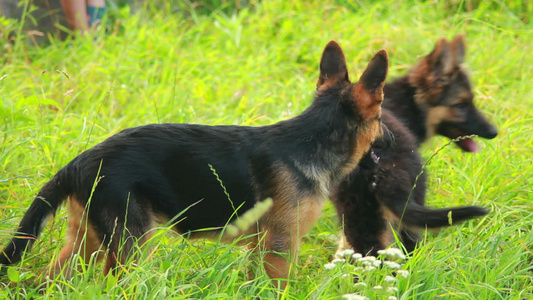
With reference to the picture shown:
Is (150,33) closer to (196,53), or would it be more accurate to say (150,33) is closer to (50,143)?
(196,53)

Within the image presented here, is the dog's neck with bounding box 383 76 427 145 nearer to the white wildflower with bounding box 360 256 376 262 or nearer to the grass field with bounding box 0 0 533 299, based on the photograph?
the grass field with bounding box 0 0 533 299

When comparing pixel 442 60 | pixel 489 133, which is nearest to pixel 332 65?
pixel 442 60

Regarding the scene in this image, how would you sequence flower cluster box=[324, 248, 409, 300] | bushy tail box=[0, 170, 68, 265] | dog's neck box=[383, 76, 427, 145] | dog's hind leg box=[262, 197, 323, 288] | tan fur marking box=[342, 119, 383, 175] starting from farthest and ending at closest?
dog's neck box=[383, 76, 427, 145] → tan fur marking box=[342, 119, 383, 175] → dog's hind leg box=[262, 197, 323, 288] → bushy tail box=[0, 170, 68, 265] → flower cluster box=[324, 248, 409, 300]

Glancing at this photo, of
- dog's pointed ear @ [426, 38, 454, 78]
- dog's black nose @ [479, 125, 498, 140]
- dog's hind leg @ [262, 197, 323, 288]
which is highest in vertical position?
dog's pointed ear @ [426, 38, 454, 78]

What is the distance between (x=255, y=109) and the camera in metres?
6.08

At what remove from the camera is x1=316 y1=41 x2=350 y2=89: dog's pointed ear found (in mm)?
3963

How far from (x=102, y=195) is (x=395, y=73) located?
4.28 m

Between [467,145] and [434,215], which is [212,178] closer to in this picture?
[434,215]

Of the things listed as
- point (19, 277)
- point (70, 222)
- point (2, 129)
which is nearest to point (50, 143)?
point (2, 129)

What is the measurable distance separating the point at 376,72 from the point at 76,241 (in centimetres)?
164

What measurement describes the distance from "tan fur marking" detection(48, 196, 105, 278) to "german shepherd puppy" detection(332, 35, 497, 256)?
52.9 inches

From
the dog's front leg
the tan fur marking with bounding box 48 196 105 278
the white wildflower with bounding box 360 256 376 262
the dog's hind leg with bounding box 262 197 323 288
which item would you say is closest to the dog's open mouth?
the dog's hind leg with bounding box 262 197 323 288

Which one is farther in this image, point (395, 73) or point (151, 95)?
point (395, 73)

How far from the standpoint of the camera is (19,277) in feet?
10.6
